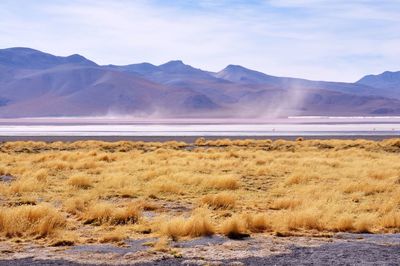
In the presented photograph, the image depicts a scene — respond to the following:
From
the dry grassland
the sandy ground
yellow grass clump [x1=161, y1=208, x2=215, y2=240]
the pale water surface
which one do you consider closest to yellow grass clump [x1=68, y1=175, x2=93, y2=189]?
the dry grassland

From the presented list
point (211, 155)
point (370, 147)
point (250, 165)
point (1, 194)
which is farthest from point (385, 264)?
point (370, 147)

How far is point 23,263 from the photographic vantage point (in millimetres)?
9680

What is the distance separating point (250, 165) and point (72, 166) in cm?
785

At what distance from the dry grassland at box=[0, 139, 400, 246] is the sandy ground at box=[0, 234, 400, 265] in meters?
0.63

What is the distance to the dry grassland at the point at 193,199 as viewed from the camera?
12.5 m

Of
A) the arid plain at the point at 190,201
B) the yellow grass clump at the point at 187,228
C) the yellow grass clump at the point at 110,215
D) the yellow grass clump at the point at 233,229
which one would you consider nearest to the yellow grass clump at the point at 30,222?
the arid plain at the point at 190,201

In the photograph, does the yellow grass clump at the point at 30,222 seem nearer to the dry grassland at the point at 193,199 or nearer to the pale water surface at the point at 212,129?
the dry grassland at the point at 193,199

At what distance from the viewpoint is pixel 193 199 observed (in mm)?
17641

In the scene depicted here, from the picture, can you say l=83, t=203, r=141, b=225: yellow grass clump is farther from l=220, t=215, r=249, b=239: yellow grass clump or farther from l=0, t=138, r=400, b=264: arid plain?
l=220, t=215, r=249, b=239: yellow grass clump

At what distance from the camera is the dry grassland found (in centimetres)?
1245

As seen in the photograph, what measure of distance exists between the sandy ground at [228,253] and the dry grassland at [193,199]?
0.63 m

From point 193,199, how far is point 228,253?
726 centimetres

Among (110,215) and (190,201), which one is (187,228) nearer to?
(110,215)

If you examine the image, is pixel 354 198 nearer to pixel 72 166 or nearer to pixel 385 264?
pixel 385 264
